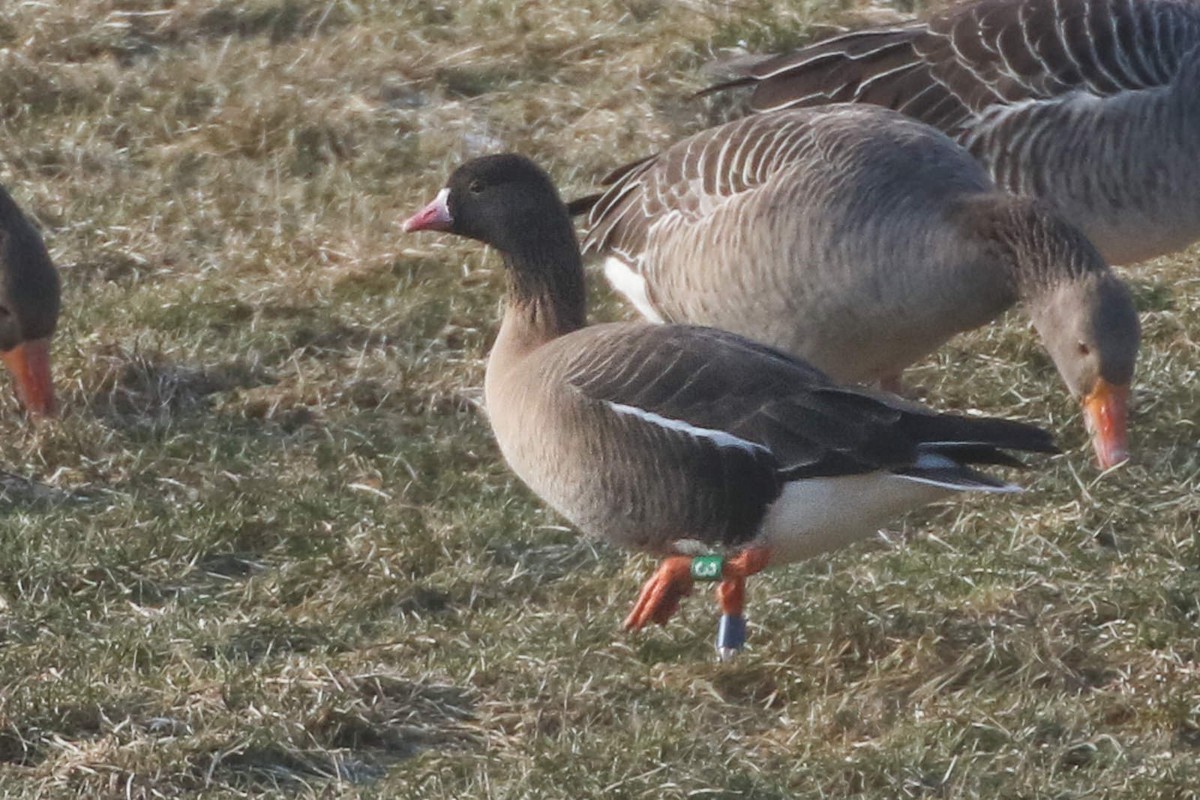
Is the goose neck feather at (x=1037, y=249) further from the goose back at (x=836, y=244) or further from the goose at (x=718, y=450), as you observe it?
the goose at (x=718, y=450)

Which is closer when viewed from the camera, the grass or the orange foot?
the grass

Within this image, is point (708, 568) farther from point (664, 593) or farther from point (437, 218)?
point (437, 218)

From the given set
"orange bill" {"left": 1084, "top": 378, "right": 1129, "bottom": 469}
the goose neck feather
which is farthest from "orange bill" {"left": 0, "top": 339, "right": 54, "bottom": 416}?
"orange bill" {"left": 1084, "top": 378, "right": 1129, "bottom": 469}

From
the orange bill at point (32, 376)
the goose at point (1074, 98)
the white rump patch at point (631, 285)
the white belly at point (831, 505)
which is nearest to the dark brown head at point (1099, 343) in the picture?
the white belly at point (831, 505)

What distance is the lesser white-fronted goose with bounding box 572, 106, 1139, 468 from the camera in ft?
17.8

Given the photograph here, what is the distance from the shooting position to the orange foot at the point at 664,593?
4770 millimetres

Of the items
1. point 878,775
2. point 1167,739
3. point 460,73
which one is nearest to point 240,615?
point 878,775

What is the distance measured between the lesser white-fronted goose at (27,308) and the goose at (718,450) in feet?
5.75

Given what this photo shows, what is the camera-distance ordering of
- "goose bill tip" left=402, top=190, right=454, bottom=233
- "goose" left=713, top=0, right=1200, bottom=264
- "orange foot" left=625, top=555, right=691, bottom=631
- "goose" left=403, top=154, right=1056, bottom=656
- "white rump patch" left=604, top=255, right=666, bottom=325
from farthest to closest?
"goose" left=713, top=0, right=1200, bottom=264
"white rump patch" left=604, top=255, right=666, bottom=325
"goose bill tip" left=402, top=190, right=454, bottom=233
"orange foot" left=625, top=555, right=691, bottom=631
"goose" left=403, top=154, right=1056, bottom=656

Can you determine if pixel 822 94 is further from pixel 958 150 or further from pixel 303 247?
pixel 303 247

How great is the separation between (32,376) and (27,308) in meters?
0.23

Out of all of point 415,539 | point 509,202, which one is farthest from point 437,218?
point 415,539

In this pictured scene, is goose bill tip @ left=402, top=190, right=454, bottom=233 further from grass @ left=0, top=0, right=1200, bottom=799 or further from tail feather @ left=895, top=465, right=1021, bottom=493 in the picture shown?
tail feather @ left=895, top=465, right=1021, bottom=493

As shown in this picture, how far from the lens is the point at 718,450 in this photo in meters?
4.55
